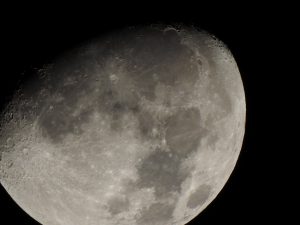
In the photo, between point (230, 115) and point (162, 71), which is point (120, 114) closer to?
point (162, 71)

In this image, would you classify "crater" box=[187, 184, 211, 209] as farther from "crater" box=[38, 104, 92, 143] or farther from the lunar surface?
"crater" box=[38, 104, 92, 143]

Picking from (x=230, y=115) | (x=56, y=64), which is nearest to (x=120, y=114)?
(x=56, y=64)

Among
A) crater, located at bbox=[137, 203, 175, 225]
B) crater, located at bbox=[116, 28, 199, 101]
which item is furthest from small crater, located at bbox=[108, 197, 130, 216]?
crater, located at bbox=[116, 28, 199, 101]

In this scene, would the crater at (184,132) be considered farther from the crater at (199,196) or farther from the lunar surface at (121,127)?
the crater at (199,196)

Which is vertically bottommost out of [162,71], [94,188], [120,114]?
[94,188]

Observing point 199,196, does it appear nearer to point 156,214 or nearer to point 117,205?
point 156,214

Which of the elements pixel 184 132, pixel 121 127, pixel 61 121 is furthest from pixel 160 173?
pixel 61 121
